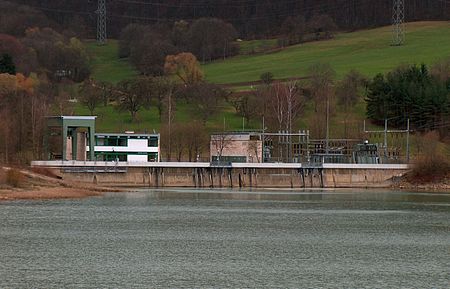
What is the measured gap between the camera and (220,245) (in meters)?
49.0

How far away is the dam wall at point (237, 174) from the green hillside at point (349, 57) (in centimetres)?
5380

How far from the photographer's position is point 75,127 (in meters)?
114

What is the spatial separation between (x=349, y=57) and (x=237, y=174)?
74.9 metres

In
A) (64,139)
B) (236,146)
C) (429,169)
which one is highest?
(64,139)

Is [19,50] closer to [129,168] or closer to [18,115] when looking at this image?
[18,115]

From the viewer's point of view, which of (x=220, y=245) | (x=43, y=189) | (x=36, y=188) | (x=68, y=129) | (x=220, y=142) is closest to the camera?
(x=220, y=245)

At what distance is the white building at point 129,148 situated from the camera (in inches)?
4555

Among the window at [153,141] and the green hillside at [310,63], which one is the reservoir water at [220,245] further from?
the green hillside at [310,63]

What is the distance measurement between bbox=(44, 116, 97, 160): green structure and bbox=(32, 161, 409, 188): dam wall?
233 inches

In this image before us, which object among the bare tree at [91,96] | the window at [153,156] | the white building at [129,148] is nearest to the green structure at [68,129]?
the white building at [129,148]

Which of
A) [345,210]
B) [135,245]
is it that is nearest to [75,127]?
[345,210]

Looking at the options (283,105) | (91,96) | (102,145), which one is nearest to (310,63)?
(283,105)

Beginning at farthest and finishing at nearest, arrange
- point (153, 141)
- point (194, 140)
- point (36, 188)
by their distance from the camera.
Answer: point (194, 140) < point (153, 141) < point (36, 188)

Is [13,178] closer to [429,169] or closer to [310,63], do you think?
[429,169]
